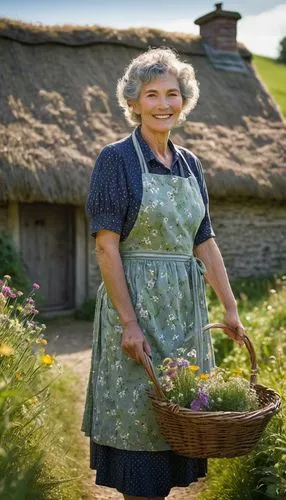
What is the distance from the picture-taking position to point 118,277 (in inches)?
108

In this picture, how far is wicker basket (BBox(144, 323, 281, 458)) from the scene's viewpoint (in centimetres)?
242

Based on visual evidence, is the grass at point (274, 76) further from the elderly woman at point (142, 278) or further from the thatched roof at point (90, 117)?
the elderly woman at point (142, 278)

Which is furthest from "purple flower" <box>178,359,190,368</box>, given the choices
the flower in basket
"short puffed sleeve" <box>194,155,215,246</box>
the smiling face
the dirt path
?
the dirt path

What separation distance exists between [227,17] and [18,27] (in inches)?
154

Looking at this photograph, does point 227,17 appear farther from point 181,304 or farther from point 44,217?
point 181,304

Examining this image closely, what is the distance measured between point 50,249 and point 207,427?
7051 millimetres

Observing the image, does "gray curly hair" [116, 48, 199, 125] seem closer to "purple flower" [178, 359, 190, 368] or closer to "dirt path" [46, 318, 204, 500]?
"purple flower" [178, 359, 190, 368]

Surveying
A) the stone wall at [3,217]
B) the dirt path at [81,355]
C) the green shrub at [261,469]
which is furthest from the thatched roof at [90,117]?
the green shrub at [261,469]

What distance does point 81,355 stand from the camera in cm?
686

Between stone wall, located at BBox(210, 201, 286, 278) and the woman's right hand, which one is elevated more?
the woman's right hand

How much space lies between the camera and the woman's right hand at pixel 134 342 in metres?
2.67

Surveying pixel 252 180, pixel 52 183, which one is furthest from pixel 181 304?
pixel 252 180

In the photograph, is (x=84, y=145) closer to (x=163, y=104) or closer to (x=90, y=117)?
(x=90, y=117)

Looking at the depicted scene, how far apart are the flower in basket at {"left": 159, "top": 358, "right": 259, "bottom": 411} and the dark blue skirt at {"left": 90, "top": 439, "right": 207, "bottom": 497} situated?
14.3 inches
